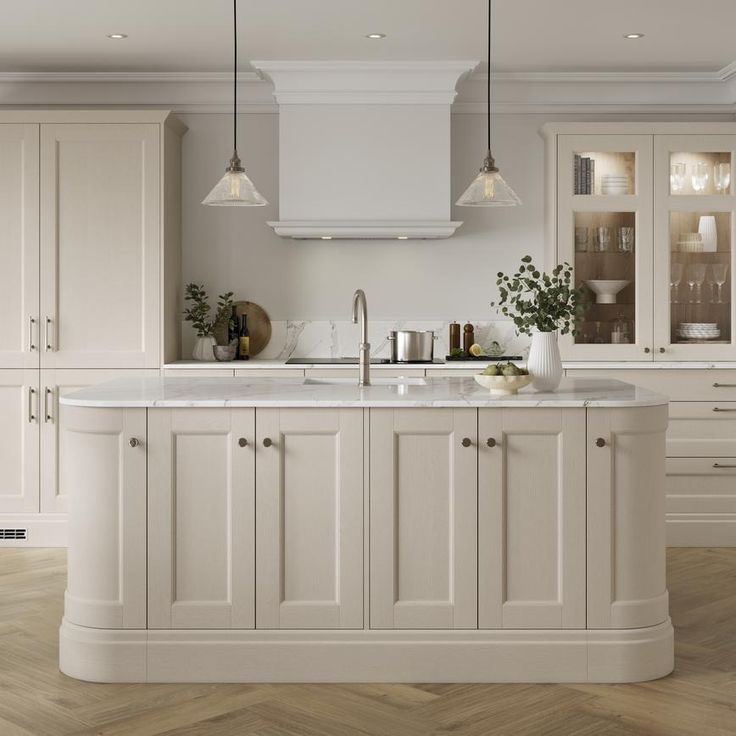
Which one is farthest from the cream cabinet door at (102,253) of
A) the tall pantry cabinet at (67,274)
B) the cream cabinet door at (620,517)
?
the cream cabinet door at (620,517)

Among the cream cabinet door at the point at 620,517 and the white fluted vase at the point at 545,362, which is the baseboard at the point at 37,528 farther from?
the cream cabinet door at the point at 620,517

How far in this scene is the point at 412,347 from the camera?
5.31 m

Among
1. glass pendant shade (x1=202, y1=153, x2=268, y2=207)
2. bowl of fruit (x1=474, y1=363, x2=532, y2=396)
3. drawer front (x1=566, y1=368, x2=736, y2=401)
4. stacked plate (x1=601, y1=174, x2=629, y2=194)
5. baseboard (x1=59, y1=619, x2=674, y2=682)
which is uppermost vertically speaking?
stacked plate (x1=601, y1=174, x2=629, y2=194)

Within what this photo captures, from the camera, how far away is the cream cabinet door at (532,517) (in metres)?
3.21

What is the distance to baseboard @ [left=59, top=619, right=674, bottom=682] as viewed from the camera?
3209mm

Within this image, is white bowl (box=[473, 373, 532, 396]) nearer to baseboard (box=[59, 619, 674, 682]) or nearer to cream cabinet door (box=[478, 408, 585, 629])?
cream cabinet door (box=[478, 408, 585, 629])

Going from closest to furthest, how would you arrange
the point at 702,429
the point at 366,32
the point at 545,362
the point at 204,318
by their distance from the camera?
1. the point at 545,362
2. the point at 366,32
3. the point at 702,429
4. the point at 204,318

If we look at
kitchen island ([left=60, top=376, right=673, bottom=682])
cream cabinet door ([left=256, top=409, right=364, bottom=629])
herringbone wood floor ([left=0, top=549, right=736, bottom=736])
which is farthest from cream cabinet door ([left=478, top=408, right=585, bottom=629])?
cream cabinet door ([left=256, top=409, right=364, bottom=629])

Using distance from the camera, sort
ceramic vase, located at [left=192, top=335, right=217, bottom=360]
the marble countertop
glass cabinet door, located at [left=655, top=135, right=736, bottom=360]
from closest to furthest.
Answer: the marble countertop, glass cabinet door, located at [left=655, top=135, right=736, bottom=360], ceramic vase, located at [left=192, top=335, right=217, bottom=360]

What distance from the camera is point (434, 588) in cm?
323

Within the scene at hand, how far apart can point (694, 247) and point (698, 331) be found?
44 centimetres

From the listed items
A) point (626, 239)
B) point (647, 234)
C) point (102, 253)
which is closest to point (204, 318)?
point (102, 253)

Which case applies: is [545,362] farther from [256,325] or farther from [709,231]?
[256,325]

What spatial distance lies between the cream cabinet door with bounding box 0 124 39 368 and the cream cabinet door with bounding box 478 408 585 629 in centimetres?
290
